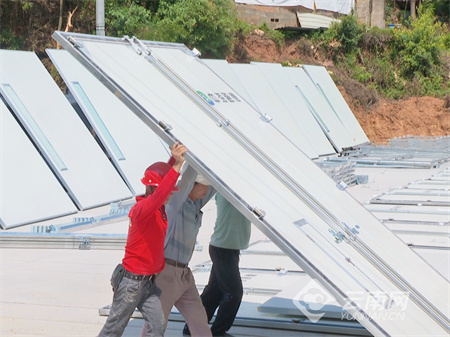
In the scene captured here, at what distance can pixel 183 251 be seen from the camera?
5047 mm

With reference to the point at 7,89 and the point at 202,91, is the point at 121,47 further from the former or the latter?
the point at 7,89

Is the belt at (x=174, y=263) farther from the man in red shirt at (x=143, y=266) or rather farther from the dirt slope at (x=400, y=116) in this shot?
the dirt slope at (x=400, y=116)

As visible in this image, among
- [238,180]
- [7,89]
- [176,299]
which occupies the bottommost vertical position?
[7,89]

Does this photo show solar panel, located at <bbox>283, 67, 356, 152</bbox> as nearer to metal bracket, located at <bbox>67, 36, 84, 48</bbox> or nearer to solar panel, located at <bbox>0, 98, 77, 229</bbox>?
solar panel, located at <bbox>0, 98, 77, 229</bbox>

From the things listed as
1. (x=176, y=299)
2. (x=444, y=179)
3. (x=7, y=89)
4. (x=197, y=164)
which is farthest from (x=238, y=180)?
(x=444, y=179)

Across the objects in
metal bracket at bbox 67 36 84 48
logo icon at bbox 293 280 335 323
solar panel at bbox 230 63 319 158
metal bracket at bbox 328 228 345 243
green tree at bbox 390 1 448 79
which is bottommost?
green tree at bbox 390 1 448 79

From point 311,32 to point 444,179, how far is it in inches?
837

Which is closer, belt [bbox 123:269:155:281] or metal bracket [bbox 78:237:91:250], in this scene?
belt [bbox 123:269:155:281]

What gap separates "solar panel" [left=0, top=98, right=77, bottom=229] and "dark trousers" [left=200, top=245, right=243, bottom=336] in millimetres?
5032

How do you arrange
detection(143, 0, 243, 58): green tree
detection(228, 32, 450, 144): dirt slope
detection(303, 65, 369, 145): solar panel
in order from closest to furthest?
detection(303, 65, 369, 145): solar panel < detection(143, 0, 243, 58): green tree < detection(228, 32, 450, 144): dirt slope

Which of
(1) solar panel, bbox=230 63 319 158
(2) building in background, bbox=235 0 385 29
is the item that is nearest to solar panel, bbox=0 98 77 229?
(1) solar panel, bbox=230 63 319 158

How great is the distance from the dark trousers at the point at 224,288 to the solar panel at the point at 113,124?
6.58 metres

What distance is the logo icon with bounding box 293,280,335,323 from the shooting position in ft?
20.8

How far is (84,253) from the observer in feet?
30.9
